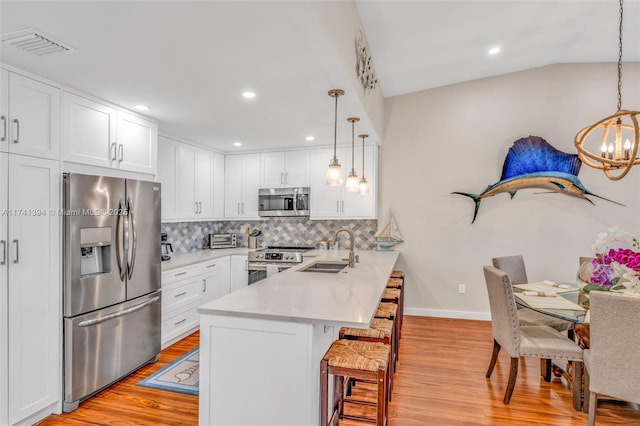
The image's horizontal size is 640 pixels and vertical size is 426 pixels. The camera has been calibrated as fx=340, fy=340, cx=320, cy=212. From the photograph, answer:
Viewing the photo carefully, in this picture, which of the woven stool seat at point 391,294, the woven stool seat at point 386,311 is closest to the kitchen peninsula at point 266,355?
the woven stool seat at point 386,311

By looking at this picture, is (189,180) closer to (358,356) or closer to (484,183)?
(358,356)

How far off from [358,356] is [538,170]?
368 centimetres

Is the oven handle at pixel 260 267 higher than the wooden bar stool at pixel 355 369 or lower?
higher

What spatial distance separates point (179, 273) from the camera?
3770 mm

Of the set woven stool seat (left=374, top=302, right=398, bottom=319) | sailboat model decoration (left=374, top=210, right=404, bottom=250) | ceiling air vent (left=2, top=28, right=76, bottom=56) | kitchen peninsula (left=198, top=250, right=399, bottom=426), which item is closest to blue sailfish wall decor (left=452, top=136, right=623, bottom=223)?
sailboat model decoration (left=374, top=210, right=404, bottom=250)

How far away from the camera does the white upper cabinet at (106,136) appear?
→ 258cm

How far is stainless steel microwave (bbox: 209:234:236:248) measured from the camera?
5160 millimetres

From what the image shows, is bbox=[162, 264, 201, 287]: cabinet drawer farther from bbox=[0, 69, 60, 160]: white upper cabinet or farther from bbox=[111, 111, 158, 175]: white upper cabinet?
bbox=[0, 69, 60, 160]: white upper cabinet

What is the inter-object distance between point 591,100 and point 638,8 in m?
1.28

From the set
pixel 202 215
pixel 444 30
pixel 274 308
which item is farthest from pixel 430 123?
pixel 274 308

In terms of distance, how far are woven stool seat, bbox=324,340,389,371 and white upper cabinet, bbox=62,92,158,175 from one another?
2.39 meters

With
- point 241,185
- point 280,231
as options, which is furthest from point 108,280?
point 280,231

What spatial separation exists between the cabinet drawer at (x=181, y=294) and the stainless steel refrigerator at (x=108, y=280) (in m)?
0.26

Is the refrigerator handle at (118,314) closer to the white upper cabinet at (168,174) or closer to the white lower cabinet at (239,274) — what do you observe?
the white upper cabinet at (168,174)
